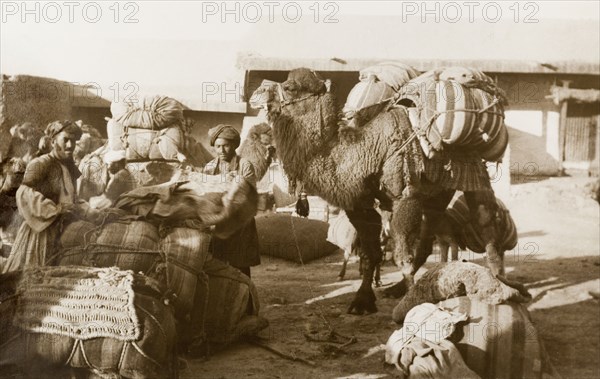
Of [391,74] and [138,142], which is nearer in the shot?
[391,74]

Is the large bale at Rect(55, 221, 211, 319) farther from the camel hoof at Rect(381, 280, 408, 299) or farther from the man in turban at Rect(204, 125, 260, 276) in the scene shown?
the camel hoof at Rect(381, 280, 408, 299)

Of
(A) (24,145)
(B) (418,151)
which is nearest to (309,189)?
(B) (418,151)

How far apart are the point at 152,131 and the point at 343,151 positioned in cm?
343

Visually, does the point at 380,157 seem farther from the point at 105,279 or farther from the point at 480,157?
the point at 105,279

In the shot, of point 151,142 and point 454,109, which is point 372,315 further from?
point 151,142

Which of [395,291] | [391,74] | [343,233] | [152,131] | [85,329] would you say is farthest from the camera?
[152,131]

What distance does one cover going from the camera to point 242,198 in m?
4.15

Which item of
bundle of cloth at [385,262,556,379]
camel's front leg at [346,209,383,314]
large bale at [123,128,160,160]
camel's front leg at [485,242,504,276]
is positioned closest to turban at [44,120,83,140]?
bundle of cloth at [385,262,556,379]

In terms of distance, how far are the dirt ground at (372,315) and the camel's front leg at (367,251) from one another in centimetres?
13

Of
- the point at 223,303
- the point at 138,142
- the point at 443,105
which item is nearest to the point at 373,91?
the point at 443,105

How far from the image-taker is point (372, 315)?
579cm

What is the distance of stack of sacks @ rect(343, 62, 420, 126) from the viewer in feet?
18.5

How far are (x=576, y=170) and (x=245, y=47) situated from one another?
297 inches

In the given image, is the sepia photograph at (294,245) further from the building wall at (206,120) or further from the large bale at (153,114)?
the building wall at (206,120)
